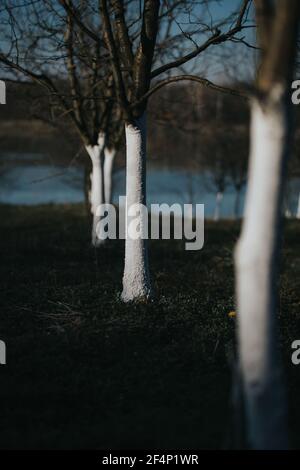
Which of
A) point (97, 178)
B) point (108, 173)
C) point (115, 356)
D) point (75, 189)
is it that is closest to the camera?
point (115, 356)

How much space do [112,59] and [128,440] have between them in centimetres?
577

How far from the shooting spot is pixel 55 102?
46.3 feet

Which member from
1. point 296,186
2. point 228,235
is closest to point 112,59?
point 228,235

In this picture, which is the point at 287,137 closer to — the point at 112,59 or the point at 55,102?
the point at 112,59

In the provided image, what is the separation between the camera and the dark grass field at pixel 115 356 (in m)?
5.17

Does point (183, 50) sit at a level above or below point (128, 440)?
above

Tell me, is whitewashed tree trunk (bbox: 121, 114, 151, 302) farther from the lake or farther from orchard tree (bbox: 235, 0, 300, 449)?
the lake

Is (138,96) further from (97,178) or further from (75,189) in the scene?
(75,189)

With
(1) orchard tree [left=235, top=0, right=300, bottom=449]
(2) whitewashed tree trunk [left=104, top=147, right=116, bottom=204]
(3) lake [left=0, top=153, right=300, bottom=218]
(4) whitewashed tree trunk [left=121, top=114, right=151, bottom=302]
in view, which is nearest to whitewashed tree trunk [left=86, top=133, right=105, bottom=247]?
(2) whitewashed tree trunk [left=104, top=147, right=116, bottom=204]

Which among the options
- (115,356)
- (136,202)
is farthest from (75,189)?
(115,356)

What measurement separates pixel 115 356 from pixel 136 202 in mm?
2848

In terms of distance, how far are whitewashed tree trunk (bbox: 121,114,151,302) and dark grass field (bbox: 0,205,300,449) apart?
0.35m

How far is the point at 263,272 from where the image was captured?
13.0ft
